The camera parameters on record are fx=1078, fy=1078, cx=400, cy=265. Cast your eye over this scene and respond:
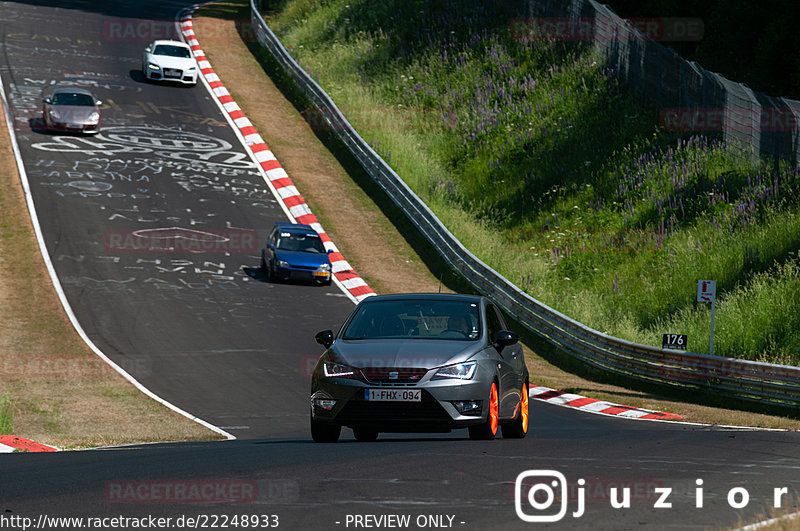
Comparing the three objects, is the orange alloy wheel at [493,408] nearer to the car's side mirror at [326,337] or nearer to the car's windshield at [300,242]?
the car's side mirror at [326,337]

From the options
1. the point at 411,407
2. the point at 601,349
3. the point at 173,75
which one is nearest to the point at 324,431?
the point at 411,407

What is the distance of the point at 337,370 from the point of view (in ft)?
35.3

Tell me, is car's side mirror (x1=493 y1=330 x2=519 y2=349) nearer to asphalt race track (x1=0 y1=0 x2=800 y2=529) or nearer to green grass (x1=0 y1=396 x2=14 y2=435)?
asphalt race track (x1=0 y1=0 x2=800 y2=529)

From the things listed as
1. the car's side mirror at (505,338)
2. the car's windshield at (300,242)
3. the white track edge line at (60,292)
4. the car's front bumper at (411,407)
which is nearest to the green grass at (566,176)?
the car's windshield at (300,242)

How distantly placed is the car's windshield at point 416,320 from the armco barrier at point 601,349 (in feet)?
32.9

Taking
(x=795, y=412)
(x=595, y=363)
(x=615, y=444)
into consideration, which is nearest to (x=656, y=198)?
(x=595, y=363)

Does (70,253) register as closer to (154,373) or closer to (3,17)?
(154,373)

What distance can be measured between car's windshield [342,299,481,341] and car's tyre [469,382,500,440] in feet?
2.20

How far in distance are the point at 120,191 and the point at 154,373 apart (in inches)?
625

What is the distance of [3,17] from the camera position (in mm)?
55594

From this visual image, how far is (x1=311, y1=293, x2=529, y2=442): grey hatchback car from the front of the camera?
10.5 metres

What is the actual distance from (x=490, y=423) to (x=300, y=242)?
19.0 metres

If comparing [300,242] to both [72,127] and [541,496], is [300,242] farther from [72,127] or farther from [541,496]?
[541,496]

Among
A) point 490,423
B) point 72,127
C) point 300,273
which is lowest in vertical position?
point 300,273
